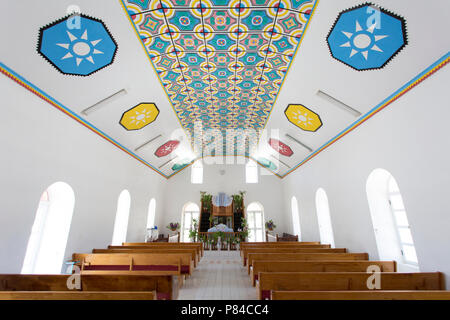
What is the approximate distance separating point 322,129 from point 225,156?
7.11 m

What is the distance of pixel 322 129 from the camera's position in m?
5.72

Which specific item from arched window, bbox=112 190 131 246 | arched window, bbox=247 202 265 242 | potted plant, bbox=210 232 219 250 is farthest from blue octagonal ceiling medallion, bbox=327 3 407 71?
arched window, bbox=247 202 265 242

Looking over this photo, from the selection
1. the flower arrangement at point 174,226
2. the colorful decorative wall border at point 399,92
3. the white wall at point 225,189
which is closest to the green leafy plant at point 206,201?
the white wall at point 225,189

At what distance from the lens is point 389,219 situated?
439cm

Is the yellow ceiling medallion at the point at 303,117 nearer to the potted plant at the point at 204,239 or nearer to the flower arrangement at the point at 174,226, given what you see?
the potted plant at the point at 204,239

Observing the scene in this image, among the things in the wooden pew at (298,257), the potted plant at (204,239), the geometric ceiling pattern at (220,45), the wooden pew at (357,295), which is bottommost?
the wooden pew at (357,295)

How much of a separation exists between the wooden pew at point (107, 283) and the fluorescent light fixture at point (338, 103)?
175 inches

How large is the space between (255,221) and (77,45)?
10.7 meters

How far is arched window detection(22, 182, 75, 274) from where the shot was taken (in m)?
4.11

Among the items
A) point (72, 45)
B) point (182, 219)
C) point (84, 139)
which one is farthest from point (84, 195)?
point (182, 219)

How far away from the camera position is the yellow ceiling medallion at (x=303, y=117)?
211 inches

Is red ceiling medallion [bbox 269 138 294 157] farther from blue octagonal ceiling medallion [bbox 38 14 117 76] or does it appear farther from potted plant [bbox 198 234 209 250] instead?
blue octagonal ceiling medallion [bbox 38 14 117 76]

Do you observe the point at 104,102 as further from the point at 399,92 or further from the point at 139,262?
the point at 399,92

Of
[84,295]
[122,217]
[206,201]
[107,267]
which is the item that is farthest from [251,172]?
[84,295]
